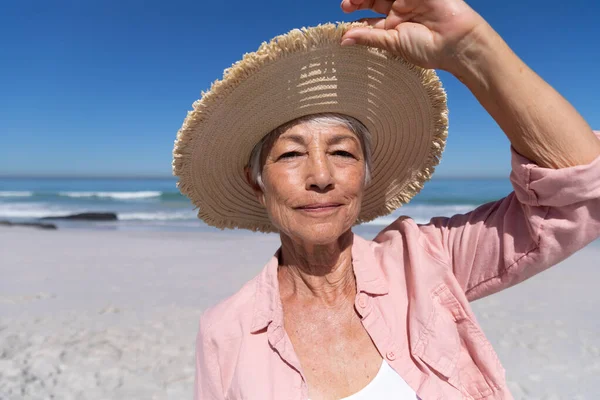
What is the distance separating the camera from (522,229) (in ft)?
4.94

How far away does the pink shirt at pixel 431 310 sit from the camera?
1470mm

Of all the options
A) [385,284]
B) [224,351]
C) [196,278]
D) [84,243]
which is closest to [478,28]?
[385,284]

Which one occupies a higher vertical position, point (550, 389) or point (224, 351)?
point (224, 351)

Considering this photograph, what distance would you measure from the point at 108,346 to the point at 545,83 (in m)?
4.76

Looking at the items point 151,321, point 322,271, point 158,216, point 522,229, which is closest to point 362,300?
point 322,271

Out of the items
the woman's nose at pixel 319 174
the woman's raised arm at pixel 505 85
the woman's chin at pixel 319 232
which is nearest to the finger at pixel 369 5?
the woman's raised arm at pixel 505 85

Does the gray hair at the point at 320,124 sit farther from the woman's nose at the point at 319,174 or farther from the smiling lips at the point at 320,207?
the smiling lips at the point at 320,207

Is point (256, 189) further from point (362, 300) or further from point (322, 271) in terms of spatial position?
point (362, 300)

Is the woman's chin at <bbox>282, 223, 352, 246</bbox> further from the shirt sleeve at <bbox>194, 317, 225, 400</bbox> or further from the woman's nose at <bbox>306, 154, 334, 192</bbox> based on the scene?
the shirt sleeve at <bbox>194, 317, 225, 400</bbox>

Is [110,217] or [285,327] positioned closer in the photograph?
[285,327]

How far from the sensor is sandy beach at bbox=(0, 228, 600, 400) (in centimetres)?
403

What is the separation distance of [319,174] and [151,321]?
14.7 feet

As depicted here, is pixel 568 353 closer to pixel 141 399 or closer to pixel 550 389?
pixel 550 389

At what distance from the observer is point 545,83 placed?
132 cm
